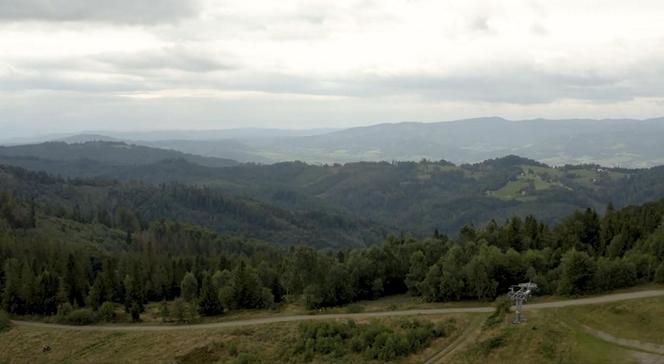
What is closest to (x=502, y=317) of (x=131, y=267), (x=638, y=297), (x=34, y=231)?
(x=638, y=297)

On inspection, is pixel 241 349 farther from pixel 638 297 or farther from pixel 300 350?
pixel 638 297

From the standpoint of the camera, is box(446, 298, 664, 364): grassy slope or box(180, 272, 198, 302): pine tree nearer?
box(446, 298, 664, 364): grassy slope

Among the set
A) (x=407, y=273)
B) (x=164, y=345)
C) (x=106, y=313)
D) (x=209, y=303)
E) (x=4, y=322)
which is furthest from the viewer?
(x=407, y=273)

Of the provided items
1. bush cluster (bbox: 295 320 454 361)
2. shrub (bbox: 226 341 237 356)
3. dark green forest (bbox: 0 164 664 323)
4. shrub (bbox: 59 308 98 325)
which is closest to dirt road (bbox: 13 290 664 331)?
shrub (bbox: 59 308 98 325)

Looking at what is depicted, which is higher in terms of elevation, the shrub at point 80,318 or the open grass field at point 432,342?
the open grass field at point 432,342

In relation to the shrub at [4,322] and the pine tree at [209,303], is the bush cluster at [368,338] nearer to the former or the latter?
the pine tree at [209,303]

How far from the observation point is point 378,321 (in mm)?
61250

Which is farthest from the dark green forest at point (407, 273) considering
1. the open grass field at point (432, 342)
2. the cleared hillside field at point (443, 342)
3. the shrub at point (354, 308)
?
the cleared hillside field at point (443, 342)

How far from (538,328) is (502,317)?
18.3 feet

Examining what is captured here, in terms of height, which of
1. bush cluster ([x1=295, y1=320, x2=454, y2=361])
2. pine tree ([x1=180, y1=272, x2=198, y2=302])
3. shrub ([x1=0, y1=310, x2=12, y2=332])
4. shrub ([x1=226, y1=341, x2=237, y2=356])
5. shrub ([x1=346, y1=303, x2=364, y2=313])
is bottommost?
shrub ([x1=0, y1=310, x2=12, y2=332])

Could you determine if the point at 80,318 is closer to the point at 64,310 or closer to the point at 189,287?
the point at 64,310

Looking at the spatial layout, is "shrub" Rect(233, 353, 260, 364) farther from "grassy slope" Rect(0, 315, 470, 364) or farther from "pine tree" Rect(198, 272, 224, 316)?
"pine tree" Rect(198, 272, 224, 316)

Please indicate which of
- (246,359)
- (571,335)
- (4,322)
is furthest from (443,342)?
(4,322)

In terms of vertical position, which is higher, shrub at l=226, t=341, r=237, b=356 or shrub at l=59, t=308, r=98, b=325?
shrub at l=226, t=341, r=237, b=356
